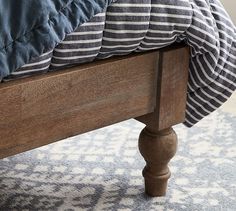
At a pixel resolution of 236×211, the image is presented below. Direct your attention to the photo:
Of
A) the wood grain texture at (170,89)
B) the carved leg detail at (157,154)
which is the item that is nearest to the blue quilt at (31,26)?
the wood grain texture at (170,89)

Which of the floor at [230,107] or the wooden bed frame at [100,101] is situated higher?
the wooden bed frame at [100,101]

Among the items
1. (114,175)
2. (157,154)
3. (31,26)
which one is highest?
(31,26)

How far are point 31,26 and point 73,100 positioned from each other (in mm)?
148

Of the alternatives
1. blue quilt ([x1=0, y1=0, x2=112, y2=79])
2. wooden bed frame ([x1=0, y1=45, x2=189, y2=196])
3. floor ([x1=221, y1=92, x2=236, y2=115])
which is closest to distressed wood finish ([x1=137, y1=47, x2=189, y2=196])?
wooden bed frame ([x1=0, y1=45, x2=189, y2=196])

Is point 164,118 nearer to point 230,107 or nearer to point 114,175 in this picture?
point 114,175

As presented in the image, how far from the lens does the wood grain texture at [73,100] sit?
0.68 m

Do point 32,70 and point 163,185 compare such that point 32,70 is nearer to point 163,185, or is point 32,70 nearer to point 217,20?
point 217,20

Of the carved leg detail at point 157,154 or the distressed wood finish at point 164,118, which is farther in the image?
the carved leg detail at point 157,154

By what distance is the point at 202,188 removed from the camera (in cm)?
105

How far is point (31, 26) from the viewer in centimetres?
63

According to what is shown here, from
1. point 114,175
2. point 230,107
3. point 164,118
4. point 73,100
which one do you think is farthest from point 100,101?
point 230,107

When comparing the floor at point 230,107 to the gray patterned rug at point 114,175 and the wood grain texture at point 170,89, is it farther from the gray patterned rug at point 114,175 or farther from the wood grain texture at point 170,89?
the wood grain texture at point 170,89

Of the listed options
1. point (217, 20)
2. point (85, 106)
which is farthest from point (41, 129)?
point (217, 20)

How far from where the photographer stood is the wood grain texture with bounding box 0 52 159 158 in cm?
68
